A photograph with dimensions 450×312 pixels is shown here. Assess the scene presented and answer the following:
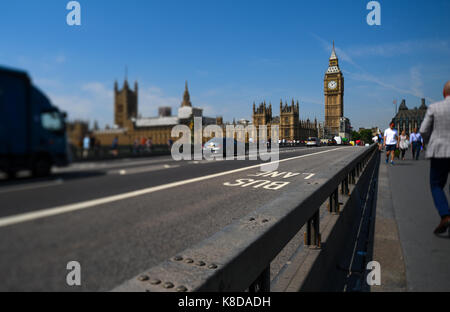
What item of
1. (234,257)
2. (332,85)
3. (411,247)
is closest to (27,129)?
(234,257)

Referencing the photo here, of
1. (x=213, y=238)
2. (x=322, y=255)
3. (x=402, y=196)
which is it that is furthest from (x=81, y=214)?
(x=402, y=196)

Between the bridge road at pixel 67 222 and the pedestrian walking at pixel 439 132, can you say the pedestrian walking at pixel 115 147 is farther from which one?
the pedestrian walking at pixel 439 132

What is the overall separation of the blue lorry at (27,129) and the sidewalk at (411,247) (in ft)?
9.85

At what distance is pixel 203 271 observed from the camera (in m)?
1.09

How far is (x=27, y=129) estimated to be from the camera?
0.56 metres

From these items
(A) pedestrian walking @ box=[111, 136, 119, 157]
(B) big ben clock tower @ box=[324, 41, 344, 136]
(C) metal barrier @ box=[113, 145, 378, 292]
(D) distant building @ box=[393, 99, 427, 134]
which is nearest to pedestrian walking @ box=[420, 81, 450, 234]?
(D) distant building @ box=[393, 99, 427, 134]

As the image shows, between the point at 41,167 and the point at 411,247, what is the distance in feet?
12.4

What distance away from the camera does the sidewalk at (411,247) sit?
2.85m

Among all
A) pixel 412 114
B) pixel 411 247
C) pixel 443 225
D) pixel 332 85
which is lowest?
pixel 411 247

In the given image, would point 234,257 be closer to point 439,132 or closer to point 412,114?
point 439,132

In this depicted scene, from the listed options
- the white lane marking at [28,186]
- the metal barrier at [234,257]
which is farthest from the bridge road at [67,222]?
the metal barrier at [234,257]

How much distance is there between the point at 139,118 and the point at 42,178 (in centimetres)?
41
